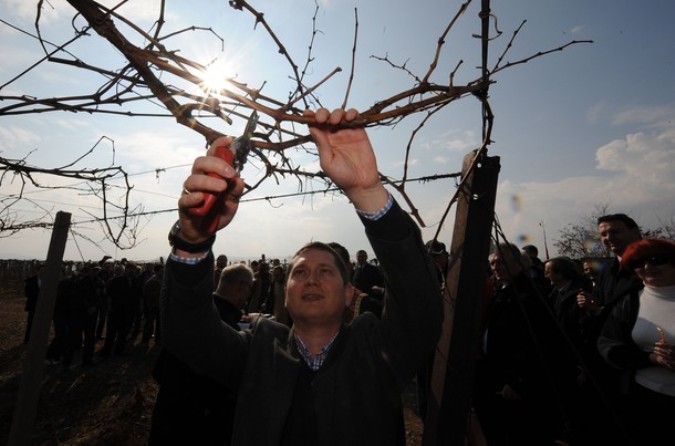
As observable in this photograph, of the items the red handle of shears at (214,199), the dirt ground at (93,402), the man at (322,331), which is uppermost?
the red handle of shears at (214,199)

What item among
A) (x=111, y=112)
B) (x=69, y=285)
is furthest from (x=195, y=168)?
(x=69, y=285)

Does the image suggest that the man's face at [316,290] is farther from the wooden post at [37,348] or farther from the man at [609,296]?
the man at [609,296]

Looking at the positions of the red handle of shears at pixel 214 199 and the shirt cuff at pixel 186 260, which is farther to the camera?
the shirt cuff at pixel 186 260

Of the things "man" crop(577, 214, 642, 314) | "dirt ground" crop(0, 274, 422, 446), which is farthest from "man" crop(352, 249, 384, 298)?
"man" crop(577, 214, 642, 314)

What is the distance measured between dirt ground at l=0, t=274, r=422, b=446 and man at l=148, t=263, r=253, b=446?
3.21m

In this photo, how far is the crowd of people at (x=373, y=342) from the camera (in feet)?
4.25

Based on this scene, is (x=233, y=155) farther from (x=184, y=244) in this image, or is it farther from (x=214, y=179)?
(x=184, y=244)

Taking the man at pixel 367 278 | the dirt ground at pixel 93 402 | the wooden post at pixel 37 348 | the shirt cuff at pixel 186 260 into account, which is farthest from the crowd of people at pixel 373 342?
the man at pixel 367 278

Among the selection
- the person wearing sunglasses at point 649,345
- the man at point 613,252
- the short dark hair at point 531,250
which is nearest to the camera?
the person wearing sunglasses at point 649,345

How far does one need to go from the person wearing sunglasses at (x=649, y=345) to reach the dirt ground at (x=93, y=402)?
295 cm

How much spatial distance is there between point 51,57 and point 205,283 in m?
0.90

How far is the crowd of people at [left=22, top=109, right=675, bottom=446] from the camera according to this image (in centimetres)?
129

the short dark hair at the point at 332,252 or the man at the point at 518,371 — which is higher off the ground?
the short dark hair at the point at 332,252

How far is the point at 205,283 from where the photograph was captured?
1357 mm
